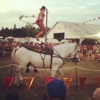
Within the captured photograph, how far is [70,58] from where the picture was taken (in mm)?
8047

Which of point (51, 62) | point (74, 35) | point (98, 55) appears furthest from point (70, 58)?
point (74, 35)

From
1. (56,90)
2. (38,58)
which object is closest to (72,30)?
(38,58)

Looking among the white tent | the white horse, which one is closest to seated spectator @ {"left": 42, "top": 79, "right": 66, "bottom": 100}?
the white horse

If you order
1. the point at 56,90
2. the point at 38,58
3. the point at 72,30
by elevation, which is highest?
the point at 72,30

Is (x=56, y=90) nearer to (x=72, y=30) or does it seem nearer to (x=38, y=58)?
(x=38, y=58)

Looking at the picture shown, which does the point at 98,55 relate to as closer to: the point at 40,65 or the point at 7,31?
the point at 40,65

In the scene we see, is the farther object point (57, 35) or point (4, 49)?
point (57, 35)

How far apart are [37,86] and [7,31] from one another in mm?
Answer: 35207

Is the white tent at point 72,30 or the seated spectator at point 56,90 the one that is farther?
the white tent at point 72,30

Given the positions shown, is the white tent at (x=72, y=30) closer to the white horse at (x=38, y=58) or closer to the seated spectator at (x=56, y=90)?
the white horse at (x=38, y=58)

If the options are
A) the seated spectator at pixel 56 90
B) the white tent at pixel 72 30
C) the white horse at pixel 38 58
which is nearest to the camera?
the seated spectator at pixel 56 90

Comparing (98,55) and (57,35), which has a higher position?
(57,35)

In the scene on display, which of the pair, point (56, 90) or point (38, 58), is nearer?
point (56, 90)

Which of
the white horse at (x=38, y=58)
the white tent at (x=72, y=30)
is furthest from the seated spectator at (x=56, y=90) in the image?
the white tent at (x=72, y=30)
